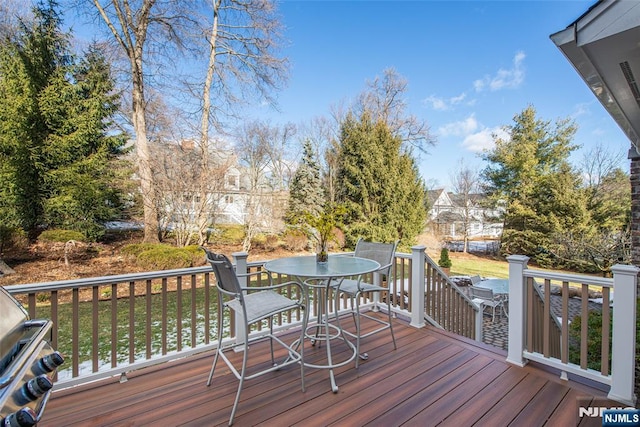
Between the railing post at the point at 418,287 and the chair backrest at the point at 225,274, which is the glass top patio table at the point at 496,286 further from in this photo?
the chair backrest at the point at 225,274

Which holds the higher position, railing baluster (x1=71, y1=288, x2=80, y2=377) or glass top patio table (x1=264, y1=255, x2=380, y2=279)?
glass top patio table (x1=264, y1=255, x2=380, y2=279)

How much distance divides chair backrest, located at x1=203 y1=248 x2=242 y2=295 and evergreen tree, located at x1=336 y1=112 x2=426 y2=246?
8584 millimetres

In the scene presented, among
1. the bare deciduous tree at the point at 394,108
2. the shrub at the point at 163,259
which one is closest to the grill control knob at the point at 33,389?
the shrub at the point at 163,259

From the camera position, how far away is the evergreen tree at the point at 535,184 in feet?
40.1

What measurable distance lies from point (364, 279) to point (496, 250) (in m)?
13.7

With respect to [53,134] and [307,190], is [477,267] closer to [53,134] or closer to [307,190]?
[307,190]

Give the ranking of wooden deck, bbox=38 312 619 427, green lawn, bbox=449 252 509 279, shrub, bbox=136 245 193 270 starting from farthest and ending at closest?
green lawn, bbox=449 252 509 279, shrub, bbox=136 245 193 270, wooden deck, bbox=38 312 619 427

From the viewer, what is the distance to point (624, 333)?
2021 millimetres

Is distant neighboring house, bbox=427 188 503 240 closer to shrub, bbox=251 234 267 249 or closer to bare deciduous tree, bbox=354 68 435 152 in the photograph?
bare deciduous tree, bbox=354 68 435 152

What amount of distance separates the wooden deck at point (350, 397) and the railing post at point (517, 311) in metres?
0.12

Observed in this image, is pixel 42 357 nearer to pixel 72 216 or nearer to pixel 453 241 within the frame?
pixel 72 216

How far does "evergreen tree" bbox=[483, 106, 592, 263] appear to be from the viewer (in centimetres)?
1223

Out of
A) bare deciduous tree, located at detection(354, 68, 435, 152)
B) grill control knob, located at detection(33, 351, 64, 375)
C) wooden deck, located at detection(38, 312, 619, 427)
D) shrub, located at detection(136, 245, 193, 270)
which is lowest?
wooden deck, located at detection(38, 312, 619, 427)

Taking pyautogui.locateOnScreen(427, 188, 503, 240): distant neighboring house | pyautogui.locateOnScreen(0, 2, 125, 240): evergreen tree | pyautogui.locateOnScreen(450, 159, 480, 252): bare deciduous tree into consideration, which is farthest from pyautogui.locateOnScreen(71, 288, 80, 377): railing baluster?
pyautogui.locateOnScreen(450, 159, 480, 252): bare deciduous tree
